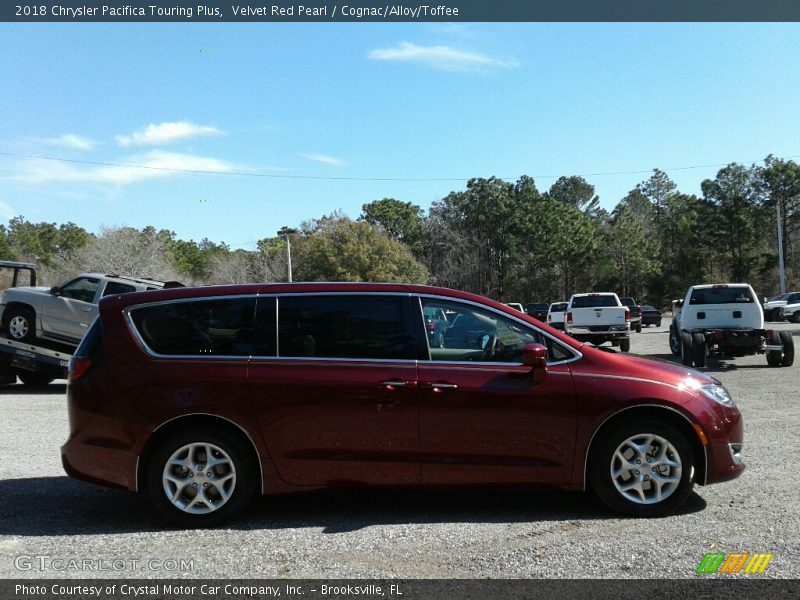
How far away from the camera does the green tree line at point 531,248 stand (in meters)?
58.9

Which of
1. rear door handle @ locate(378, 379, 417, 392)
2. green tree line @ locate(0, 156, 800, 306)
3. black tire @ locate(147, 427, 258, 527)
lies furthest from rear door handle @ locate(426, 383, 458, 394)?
green tree line @ locate(0, 156, 800, 306)

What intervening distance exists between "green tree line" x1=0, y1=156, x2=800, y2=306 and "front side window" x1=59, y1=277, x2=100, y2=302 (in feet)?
138

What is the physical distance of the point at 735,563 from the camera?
14.8 ft

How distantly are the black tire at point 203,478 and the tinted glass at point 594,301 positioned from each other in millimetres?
18439

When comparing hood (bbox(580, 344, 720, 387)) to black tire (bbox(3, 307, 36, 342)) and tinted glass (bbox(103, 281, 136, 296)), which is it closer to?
tinted glass (bbox(103, 281, 136, 296))

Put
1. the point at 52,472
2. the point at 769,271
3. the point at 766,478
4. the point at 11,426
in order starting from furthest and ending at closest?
1. the point at 769,271
2. the point at 11,426
3. the point at 52,472
4. the point at 766,478

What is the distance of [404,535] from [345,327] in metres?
1.56

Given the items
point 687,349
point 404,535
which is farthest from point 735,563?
point 687,349

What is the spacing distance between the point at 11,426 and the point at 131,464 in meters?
5.81

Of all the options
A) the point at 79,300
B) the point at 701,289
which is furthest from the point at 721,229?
the point at 79,300

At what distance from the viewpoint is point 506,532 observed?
5180 millimetres

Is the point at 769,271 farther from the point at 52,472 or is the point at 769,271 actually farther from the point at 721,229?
the point at 52,472

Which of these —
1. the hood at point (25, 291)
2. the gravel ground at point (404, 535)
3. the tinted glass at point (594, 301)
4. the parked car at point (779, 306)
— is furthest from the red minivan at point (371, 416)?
the parked car at point (779, 306)

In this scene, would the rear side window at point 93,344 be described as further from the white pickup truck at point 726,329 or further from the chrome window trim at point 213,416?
the white pickup truck at point 726,329
